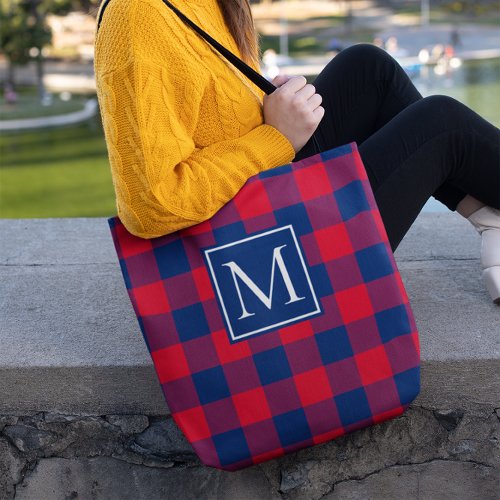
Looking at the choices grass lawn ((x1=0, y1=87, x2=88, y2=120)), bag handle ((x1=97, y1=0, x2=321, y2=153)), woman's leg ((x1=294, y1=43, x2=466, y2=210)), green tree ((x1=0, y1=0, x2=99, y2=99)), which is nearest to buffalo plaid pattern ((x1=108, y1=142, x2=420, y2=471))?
bag handle ((x1=97, y1=0, x2=321, y2=153))

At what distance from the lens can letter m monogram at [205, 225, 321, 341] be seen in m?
1.26

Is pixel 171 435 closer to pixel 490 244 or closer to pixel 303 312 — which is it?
pixel 303 312

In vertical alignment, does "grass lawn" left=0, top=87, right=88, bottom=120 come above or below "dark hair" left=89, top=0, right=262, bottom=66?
below

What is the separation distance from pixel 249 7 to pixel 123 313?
1.92 feet

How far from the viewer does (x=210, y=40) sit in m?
1.28

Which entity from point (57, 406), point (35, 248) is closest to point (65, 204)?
point (35, 248)

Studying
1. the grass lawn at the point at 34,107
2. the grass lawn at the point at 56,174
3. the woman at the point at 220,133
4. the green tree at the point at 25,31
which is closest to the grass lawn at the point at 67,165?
the grass lawn at the point at 56,174

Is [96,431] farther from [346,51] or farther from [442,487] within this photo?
[346,51]

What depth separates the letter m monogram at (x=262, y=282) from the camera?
4.12 ft

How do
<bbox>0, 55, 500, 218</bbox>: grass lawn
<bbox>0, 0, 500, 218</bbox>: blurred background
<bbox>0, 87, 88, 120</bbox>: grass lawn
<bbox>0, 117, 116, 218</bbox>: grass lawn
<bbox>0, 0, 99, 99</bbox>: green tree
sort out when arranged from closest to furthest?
1. <bbox>0, 117, 116, 218</bbox>: grass lawn
2. <bbox>0, 55, 500, 218</bbox>: grass lawn
3. <bbox>0, 0, 500, 218</bbox>: blurred background
4. <bbox>0, 87, 88, 120</bbox>: grass lawn
5. <bbox>0, 0, 99, 99</bbox>: green tree

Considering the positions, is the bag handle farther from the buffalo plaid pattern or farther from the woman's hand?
the buffalo plaid pattern

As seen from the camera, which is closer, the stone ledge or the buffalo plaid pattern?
the buffalo plaid pattern

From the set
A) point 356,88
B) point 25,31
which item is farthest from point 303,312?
point 25,31

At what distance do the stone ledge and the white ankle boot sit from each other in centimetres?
4
